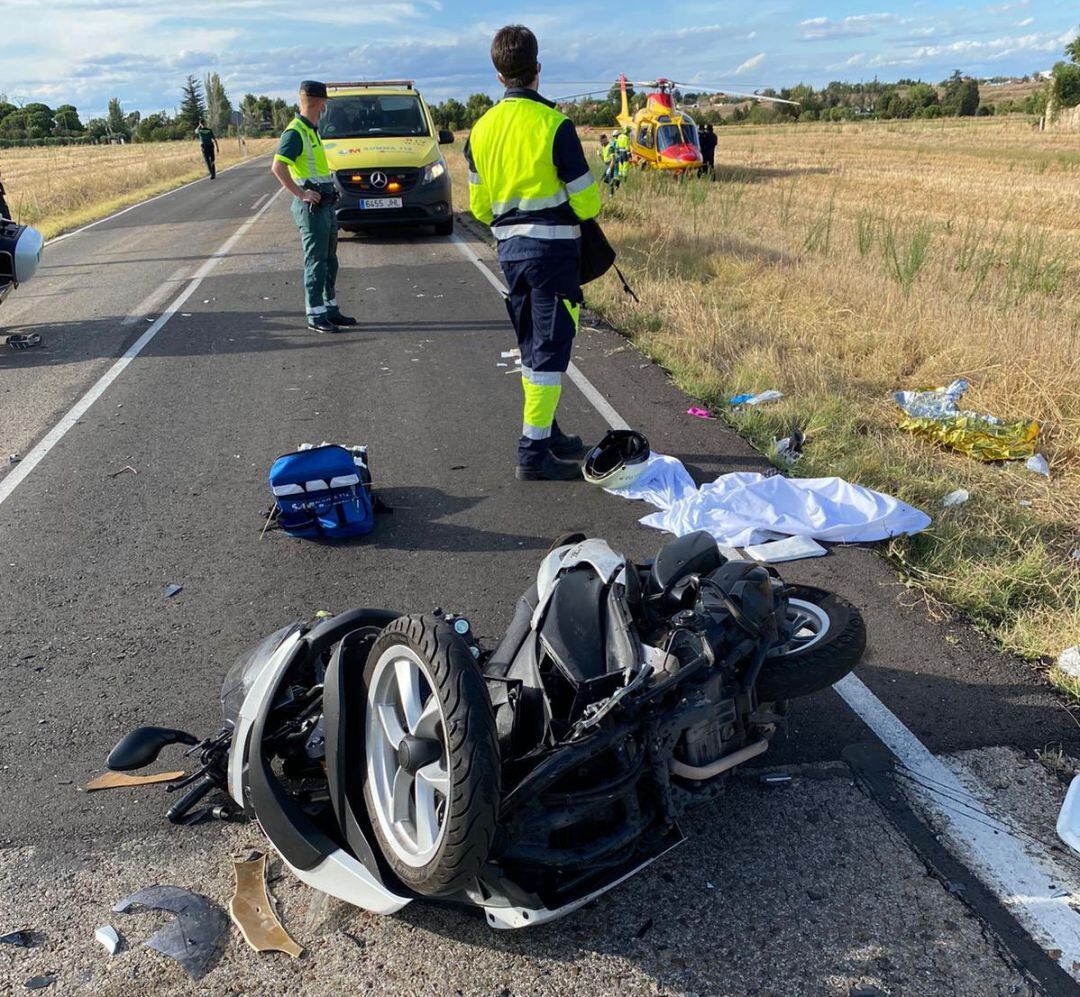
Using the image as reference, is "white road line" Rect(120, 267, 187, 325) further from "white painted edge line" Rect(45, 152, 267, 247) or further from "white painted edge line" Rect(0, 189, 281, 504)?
"white painted edge line" Rect(45, 152, 267, 247)

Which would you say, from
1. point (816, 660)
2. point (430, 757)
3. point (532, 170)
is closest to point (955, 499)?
point (816, 660)

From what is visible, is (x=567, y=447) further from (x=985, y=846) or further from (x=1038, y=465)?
(x=985, y=846)

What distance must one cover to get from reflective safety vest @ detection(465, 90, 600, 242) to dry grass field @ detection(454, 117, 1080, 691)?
201 cm

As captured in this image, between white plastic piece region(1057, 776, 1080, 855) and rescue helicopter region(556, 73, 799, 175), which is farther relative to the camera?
rescue helicopter region(556, 73, 799, 175)

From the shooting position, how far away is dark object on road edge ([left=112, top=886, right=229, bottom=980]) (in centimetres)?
260

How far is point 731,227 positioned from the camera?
15.0 m

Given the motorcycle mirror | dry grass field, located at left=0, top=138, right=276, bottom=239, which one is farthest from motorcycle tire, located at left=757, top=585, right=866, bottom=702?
dry grass field, located at left=0, top=138, right=276, bottom=239

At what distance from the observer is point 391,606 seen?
441cm

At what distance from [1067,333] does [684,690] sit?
20.4ft

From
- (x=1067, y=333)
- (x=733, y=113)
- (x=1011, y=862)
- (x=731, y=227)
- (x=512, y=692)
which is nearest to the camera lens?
(x=512, y=692)

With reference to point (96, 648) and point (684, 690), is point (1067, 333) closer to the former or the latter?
point (684, 690)

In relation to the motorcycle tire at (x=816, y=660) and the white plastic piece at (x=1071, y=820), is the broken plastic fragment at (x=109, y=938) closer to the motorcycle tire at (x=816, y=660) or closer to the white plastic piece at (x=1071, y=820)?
the motorcycle tire at (x=816, y=660)

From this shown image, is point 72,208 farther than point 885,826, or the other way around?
point 72,208

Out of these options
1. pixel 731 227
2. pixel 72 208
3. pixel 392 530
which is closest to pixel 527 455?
pixel 392 530
